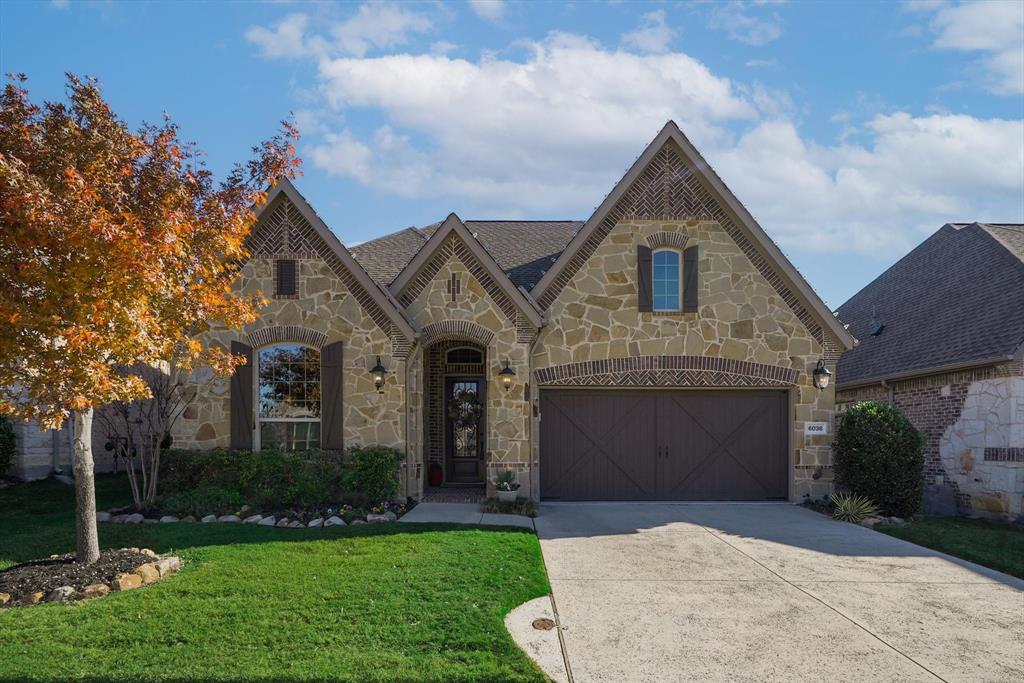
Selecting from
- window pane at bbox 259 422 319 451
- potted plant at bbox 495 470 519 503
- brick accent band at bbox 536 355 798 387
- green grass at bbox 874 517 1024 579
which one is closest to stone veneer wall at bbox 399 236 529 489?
potted plant at bbox 495 470 519 503

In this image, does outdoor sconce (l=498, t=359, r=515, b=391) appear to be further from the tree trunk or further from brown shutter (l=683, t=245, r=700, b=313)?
the tree trunk

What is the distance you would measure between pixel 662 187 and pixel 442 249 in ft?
15.0

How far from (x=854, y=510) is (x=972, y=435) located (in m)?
3.76

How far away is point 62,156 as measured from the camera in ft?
28.2

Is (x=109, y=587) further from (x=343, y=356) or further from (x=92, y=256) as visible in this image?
(x=343, y=356)

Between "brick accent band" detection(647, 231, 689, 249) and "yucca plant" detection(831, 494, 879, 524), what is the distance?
5.61 m

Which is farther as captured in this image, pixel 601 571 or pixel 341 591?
pixel 601 571

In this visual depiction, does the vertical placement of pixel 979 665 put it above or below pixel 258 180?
below

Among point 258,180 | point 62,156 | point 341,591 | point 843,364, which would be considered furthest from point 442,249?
point 843,364

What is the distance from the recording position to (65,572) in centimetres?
813

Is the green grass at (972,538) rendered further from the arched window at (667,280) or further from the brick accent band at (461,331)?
the brick accent band at (461,331)

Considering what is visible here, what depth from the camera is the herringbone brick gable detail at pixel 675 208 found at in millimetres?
14492

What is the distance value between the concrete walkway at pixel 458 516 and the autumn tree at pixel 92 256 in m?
4.43

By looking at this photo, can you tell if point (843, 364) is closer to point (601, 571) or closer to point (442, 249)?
point (442, 249)
